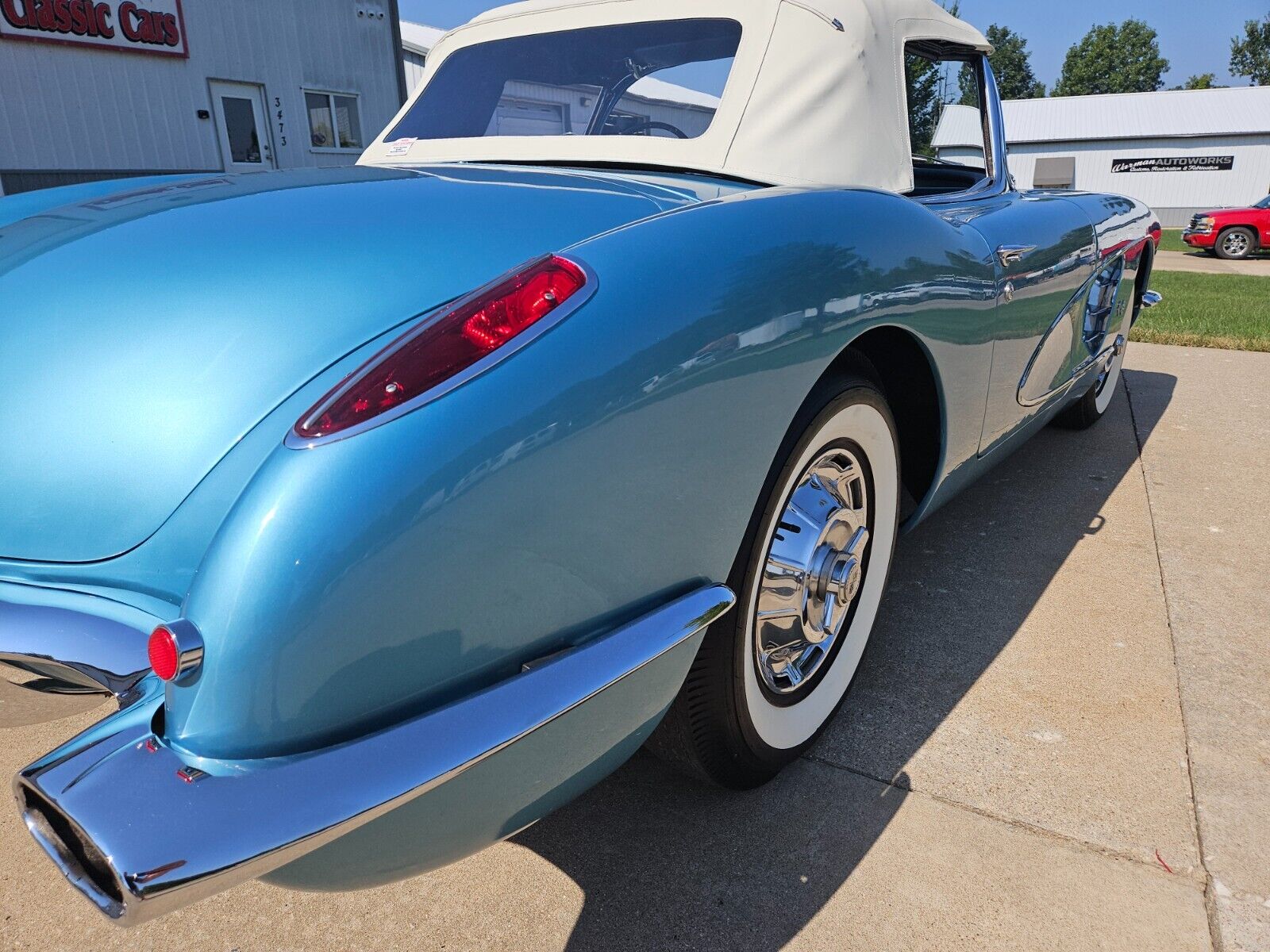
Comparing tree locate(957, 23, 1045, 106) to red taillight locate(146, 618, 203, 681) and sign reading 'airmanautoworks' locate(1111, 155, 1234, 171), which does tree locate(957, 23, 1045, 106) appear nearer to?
sign reading 'airmanautoworks' locate(1111, 155, 1234, 171)

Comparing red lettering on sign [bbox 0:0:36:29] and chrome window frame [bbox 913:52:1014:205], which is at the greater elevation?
red lettering on sign [bbox 0:0:36:29]

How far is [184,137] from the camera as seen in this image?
11141 millimetres

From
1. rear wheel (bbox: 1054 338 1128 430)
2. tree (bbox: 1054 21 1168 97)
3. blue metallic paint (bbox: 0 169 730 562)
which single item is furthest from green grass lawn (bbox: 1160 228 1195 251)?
tree (bbox: 1054 21 1168 97)

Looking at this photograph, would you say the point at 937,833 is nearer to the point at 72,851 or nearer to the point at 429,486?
the point at 429,486

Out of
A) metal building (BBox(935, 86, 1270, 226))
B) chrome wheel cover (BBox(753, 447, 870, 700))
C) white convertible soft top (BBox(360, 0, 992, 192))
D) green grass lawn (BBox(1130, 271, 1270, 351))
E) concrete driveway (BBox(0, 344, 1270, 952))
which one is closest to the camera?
concrete driveway (BBox(0, 344, 1270, 952))

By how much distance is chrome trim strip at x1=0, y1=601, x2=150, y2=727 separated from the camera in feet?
3.70

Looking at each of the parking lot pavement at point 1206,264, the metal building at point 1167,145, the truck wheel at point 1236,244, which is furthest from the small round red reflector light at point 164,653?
the metal building at point 1167,145

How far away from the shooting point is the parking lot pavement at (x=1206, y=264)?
48.0 feet

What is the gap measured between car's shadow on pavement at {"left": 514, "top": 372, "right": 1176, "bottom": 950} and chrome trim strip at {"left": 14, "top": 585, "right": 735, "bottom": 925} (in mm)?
655

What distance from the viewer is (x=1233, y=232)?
17.8 m

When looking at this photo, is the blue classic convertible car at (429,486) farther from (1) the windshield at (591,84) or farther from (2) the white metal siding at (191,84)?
(2) the white metal siding at (191,84)

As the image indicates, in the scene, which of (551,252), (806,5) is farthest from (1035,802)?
(806,5)

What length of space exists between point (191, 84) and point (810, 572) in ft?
39.4

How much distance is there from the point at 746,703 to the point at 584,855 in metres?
0.43
